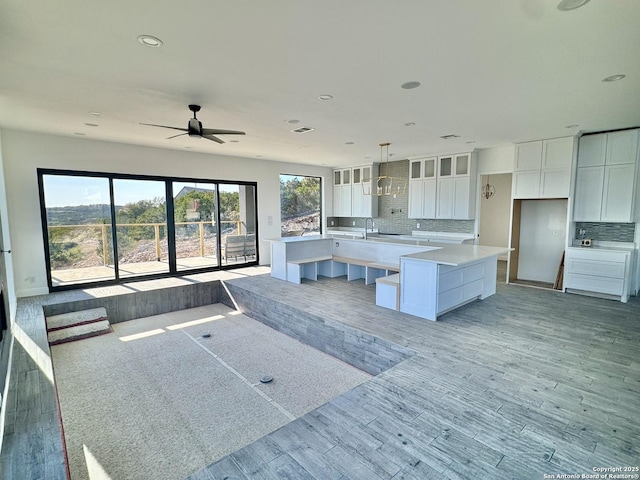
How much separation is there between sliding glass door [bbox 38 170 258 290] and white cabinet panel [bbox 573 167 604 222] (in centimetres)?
655

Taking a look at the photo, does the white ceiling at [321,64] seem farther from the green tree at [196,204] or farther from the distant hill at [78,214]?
the green tree at [196,204]

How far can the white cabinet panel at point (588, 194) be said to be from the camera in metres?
5.22

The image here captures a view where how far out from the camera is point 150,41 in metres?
2.34

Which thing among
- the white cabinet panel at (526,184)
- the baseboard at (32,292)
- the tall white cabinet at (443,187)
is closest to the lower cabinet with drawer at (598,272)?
the white cabinet panel at (526,184)

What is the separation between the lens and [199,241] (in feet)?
23.6

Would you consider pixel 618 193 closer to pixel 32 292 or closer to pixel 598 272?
pixel 598 272

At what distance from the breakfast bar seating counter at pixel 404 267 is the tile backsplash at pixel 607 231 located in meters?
1.75

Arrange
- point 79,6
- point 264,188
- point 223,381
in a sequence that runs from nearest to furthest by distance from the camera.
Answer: point 79,6 → point 223,381 → point 264,188

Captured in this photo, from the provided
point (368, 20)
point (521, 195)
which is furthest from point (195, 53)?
point (521, 195)

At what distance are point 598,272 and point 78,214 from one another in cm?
881

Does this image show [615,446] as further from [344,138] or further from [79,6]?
[344,138]

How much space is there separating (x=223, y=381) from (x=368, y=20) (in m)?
3.55

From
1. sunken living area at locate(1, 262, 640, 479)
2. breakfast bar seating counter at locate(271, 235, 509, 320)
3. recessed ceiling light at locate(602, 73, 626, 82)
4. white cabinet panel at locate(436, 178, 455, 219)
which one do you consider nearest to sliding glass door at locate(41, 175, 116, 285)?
sunken living area at locate(1, 262, 640, 479)

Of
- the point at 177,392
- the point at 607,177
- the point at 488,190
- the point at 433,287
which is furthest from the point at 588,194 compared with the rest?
the point at 177,392
